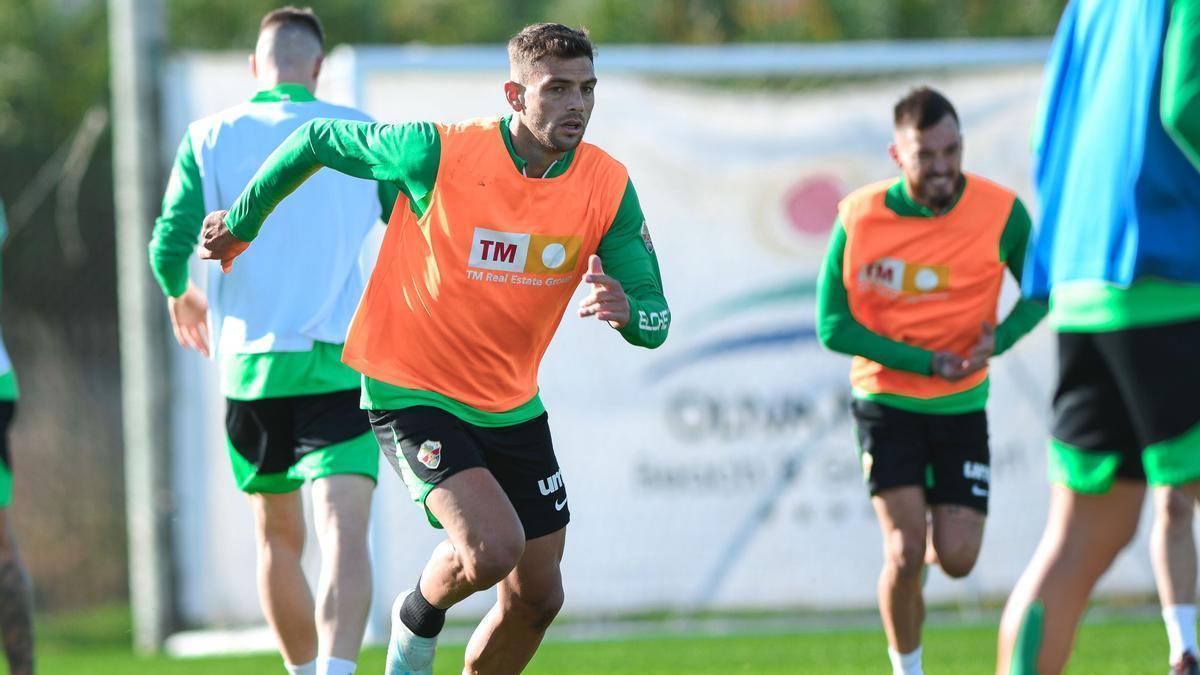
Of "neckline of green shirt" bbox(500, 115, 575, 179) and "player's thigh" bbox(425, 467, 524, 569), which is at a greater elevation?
"neckline of green shirt" bbox(500, 115, 575, 179)

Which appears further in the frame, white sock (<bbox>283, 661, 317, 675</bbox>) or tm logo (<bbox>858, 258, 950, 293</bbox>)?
tm logo (<bbox>858, 258, 950, 293</bbox>)

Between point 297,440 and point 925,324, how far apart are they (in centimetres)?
272

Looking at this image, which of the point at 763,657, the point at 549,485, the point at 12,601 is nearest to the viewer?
the point at 549,485

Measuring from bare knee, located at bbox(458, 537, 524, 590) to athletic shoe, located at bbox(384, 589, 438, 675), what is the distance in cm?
47

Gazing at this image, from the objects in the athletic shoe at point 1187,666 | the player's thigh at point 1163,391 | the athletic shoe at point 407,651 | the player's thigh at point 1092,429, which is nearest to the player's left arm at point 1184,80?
the player's thigh at point 1163,391

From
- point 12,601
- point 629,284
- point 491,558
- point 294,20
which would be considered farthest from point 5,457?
point 629,284

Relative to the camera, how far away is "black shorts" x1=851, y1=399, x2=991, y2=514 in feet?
24.5

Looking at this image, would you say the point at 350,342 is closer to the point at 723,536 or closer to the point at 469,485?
the point at 469,485

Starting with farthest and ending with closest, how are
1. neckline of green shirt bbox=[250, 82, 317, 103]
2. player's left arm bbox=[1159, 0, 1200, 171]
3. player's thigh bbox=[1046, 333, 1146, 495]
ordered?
neckline of green shirt bbox=[250, 82, 317, 103] < player's thigh bbox=[1046, 333, 1146, 495] < player's left arm bbox=[1159, 0, 1200, 171]

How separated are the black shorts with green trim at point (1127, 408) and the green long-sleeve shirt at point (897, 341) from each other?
2.85m

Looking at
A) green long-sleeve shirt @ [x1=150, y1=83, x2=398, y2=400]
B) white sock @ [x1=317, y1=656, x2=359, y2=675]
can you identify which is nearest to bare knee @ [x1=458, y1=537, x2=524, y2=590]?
white sock @ [x1=317, y1=656, x2=359, y2=675]

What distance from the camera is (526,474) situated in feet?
18.8

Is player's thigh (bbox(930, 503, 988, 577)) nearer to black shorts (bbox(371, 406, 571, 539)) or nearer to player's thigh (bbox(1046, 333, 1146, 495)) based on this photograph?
black shorts (bbox(371, 406, 571, 539))

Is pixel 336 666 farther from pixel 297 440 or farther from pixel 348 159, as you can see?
pixel 348 159
